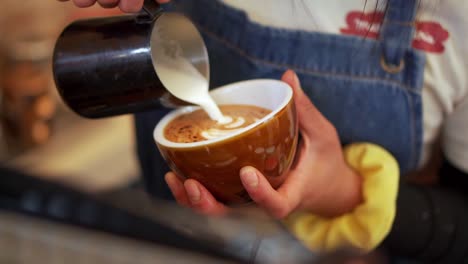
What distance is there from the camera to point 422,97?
19.8 inches

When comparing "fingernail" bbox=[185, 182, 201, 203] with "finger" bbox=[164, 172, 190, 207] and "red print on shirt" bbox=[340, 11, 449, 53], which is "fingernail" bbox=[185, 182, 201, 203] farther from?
"red print on shirt" bbox=[340, 11, 449, 53]

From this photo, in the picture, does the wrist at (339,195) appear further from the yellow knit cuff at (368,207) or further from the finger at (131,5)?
the finger at (131,5)

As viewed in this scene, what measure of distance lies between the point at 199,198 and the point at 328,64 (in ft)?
0.58

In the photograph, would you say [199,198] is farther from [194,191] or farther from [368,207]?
[368,207]

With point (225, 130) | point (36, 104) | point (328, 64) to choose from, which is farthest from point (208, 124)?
point (36, 104)

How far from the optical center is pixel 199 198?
374 millimetres

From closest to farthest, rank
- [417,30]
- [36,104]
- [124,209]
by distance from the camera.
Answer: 1. [124,209]
2. [417,30]
3. [36,104]

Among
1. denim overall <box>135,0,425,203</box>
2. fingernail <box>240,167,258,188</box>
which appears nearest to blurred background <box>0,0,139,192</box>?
denim overall <box>135,0,425,203</box>

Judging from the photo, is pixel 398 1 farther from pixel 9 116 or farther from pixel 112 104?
pixel 9 116

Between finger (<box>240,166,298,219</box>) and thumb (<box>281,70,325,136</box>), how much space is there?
61mm

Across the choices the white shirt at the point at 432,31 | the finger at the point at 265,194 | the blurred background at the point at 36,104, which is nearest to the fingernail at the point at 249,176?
the finger at the point at 265,194

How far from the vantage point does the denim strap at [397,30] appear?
404 millimetres

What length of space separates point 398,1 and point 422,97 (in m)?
0.14

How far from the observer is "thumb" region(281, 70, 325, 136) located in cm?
42
